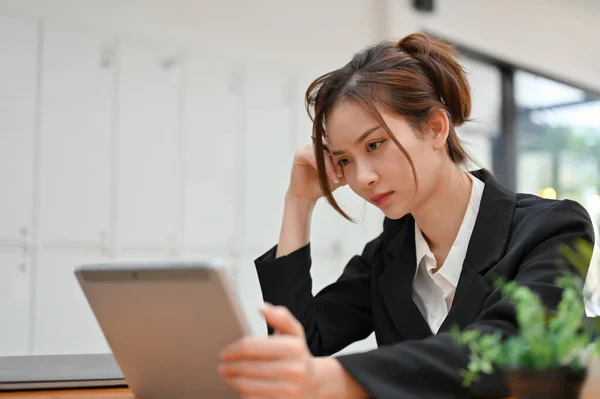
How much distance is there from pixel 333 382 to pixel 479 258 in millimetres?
546

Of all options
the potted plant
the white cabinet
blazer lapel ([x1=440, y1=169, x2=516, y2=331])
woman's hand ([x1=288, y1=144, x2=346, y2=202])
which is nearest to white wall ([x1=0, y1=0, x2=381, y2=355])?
the white cabinet

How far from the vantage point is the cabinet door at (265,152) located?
4711mm

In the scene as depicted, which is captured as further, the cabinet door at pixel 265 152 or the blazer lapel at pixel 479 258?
the cabinet door at pixel 265 152

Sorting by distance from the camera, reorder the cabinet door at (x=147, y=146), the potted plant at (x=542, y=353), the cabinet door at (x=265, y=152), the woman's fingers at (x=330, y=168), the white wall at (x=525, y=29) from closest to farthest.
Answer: the potted plant at (x=542, y=353) < the woman's fingers at (x=330, y=168) < the cabinet door at (x=147, y=146) < the cabinet door at (x=265, y=152) < the white wall at (x=525, y=29)

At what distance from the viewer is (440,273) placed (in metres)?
1.58

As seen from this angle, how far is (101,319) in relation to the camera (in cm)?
112

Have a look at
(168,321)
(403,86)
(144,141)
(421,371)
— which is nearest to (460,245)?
(403,86)

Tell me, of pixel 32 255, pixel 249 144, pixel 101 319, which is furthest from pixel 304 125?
pixel 101 319

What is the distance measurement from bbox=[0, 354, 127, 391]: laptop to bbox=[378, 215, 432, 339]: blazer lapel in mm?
544

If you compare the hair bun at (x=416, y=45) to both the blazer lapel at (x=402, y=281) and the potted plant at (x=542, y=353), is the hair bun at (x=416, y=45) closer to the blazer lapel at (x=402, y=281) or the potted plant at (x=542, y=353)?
the blazer lapel at (x=402, y=281)

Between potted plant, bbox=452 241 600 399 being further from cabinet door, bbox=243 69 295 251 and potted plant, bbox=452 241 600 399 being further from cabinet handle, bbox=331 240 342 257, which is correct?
cabinet handle, bbox=331 240 342 257

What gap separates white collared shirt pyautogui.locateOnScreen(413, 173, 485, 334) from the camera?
1574 millimetres

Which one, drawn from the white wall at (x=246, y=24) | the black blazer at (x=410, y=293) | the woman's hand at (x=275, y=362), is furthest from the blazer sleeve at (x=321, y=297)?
the white wall at (x=246, y=24)

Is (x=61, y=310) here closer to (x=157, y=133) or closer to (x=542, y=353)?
(x=157, y=133)
